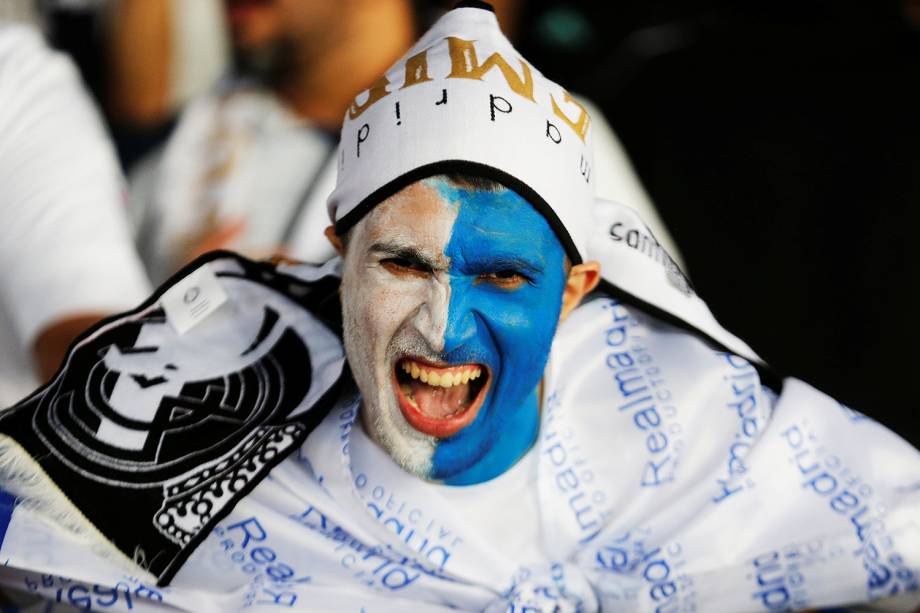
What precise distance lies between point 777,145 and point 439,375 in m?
2.41

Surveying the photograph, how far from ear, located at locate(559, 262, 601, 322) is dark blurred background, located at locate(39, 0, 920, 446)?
144 centimetres

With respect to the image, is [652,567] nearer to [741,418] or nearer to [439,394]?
[741,418]

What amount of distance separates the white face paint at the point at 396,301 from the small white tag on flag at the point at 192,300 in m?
0.21

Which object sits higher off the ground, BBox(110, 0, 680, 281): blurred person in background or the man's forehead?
the man's forehead

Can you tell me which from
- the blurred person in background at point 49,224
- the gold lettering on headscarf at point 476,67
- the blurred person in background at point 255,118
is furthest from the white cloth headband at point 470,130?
the blurred person in background at point 255,118

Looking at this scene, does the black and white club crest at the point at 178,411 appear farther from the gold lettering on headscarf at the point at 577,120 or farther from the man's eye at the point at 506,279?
the gold lettering on headscarf at the point at 577,120

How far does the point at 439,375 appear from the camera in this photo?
3.83 ft

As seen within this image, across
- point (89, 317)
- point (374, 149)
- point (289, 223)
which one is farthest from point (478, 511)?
point (289, 223)

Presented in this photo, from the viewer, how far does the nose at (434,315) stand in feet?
3.73

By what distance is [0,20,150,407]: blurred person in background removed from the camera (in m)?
1.83

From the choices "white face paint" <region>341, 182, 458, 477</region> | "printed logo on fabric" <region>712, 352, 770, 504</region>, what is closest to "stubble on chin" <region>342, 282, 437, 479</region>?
"white face paint" <region>341, 182, 458, 477</region>

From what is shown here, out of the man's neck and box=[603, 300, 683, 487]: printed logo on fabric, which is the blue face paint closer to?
box=[603, 300, 683, 487]: printed logo on fabric

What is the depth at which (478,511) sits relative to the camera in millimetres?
1311

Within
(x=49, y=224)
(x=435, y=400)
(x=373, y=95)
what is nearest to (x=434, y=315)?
(x=435, y=400)
